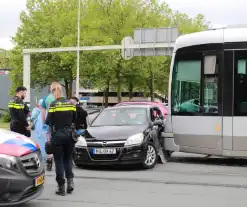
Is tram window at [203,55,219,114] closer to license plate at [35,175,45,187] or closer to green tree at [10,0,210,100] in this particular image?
license plate at [35,175,45,187]

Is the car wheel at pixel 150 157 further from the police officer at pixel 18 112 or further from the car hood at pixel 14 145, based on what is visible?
the car hood at pixel 14 145

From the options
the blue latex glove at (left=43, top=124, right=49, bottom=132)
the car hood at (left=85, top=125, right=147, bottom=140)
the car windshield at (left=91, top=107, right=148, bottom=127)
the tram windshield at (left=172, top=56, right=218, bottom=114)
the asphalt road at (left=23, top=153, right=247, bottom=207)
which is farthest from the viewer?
the car windshield at (left=91, top=107, right=148, bottom=127)

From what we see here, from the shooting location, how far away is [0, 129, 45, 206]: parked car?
17.7ft

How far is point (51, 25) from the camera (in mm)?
44250

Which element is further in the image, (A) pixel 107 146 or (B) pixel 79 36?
(B) pixel 79 36

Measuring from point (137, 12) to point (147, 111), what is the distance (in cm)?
2992

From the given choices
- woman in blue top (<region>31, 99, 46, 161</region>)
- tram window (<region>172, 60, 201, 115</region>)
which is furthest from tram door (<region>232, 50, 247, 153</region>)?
woman in blue top (<region>31, 99, 46, 161</region>)

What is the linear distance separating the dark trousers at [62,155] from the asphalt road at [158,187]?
1.18 ft

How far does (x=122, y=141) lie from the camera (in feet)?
31.2

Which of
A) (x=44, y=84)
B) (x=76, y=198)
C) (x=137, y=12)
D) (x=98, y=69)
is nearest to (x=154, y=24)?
(x=137, y=12)

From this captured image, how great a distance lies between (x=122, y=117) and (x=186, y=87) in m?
1.72

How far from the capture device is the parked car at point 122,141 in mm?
9492

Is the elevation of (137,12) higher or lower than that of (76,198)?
higher

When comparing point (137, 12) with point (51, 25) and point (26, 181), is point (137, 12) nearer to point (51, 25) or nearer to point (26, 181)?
point (51, 25)
